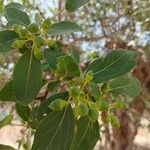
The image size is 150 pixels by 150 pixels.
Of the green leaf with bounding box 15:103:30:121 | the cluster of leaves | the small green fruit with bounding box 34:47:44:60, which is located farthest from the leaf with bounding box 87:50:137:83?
the green leaf with bounding box 15:103:30:121

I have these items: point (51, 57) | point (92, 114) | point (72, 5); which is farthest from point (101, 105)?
point (72, 5)

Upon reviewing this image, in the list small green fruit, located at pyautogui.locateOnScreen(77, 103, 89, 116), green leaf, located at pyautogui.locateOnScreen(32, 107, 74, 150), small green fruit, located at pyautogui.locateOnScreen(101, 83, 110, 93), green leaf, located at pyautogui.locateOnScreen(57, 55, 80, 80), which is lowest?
green leaf, located at pyautogui.locateOnScreen(32, 107, 74, 150)

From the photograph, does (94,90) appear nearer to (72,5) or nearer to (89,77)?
(89,77)

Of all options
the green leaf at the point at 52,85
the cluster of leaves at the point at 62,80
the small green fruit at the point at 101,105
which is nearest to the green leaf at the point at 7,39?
the cluster of leaves at the point at 62,80

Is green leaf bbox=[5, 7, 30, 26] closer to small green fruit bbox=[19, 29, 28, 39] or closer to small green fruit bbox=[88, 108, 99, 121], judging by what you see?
small green fruit bbox=[19, 29, 28, 39]

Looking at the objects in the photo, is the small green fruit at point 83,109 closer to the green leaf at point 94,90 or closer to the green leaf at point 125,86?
the green leaf at point 94,90

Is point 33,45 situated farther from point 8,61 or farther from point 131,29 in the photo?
point 131,29

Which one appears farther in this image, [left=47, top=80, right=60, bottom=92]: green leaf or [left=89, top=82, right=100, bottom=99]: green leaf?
[left=47, top=80, right=60, bottom=92]: green leaf

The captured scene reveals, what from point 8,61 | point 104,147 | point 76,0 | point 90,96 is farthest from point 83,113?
point 104,147

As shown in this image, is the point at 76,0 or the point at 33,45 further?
the point at 76,0
